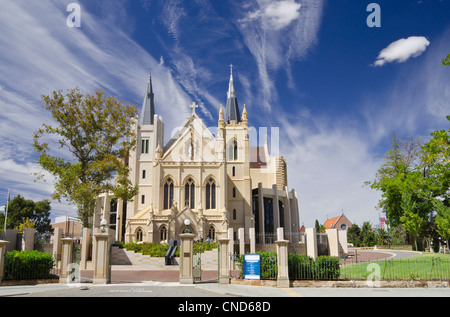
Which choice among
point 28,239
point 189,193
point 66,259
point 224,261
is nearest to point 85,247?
point 28,239

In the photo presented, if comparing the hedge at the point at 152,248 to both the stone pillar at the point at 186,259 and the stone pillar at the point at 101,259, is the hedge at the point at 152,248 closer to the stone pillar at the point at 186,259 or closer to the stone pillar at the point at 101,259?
the stone pillar at the point at 186,259

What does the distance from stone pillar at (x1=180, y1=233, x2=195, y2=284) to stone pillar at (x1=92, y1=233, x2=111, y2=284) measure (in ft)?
10.9

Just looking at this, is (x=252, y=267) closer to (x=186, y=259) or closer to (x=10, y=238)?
(x=186, y=259)

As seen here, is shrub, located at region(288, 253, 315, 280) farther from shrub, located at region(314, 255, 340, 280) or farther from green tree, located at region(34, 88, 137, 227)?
green tree, located at region(34, 88, 137, 227)

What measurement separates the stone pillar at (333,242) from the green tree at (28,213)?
51.5m

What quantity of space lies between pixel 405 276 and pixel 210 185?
2673cm

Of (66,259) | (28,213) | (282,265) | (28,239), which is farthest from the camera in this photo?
(28,213)

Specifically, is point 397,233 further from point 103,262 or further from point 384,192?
point 103,262

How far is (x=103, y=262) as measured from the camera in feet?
54.8

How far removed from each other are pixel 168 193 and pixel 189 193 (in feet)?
7.57

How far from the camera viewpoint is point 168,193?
41562mm

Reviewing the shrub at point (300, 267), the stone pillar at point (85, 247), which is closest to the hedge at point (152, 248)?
the stone pillar at point (85, 247)

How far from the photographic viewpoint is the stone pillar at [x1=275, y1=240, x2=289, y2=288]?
16.1 meters
